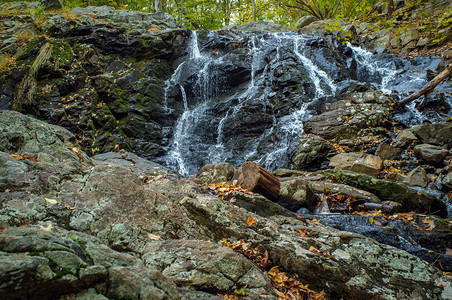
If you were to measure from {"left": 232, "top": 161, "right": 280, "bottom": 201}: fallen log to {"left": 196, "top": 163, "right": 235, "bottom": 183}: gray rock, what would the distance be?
56 cm

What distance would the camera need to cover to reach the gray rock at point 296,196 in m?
5.26

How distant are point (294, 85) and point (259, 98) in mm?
1912

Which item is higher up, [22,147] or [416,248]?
[22,147]

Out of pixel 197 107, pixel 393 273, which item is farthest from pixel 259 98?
pixel 393 273

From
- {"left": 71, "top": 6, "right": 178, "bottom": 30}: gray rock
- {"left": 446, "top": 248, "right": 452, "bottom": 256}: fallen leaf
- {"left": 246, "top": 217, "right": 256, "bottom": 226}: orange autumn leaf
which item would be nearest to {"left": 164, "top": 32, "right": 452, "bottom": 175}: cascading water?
{"left": 71, "top": 6, "right": 178, "bottom": 30}: gray rock

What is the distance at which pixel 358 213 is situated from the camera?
5.17 meters

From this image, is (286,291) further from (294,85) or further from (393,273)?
(294,85)

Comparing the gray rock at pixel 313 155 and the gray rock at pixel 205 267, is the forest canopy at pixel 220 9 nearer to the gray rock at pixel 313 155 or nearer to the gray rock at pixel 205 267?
the gray rock at pixel 313 155

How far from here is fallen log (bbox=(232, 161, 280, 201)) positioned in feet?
16.2

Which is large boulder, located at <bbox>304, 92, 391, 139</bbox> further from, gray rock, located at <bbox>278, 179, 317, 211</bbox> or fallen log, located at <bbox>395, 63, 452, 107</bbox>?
gray rock, located at <bbox>278, 179, 317, 211</bbox>

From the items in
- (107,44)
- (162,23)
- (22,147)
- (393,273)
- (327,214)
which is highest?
(162,23)

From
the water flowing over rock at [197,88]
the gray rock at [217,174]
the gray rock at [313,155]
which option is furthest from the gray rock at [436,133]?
the gray rock at [217,174]

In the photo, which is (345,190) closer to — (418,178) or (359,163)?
(359,163)

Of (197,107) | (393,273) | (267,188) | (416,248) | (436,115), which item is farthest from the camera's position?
(197,107)
